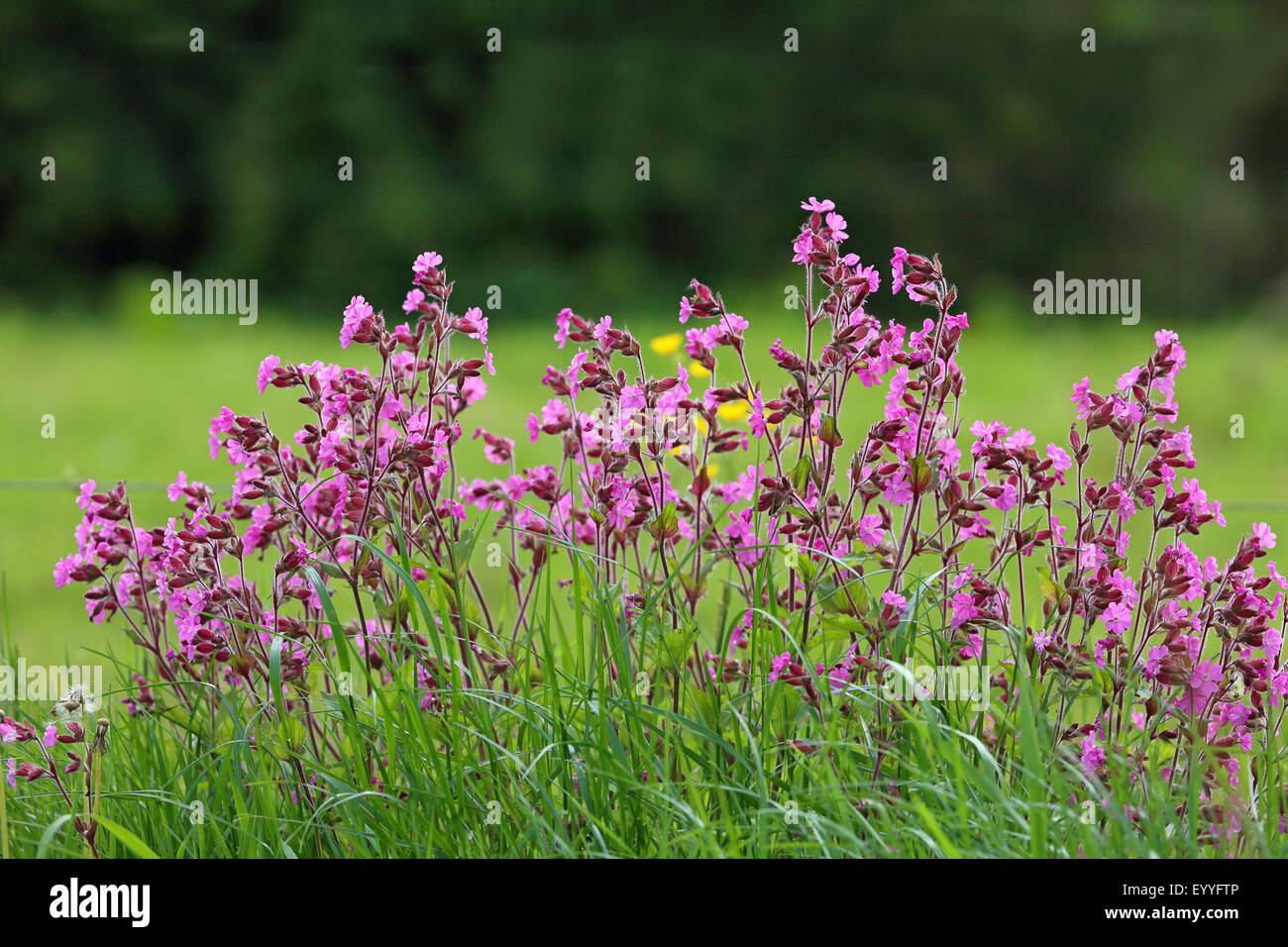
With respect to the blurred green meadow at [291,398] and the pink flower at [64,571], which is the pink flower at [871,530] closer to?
the pink flower at [64,571]

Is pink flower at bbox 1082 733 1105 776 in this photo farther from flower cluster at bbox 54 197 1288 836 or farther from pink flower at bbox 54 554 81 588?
pink flower at bbox 54 554 81 588

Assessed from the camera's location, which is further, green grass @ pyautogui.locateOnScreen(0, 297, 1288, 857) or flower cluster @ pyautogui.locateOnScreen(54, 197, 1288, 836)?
flower cluster @ pyautogui.locateOnScreen(54, 197, 1288, 836)

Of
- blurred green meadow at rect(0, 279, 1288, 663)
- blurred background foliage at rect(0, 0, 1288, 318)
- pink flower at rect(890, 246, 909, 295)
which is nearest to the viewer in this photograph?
pink flower at rect(890, 246, 909, 295)

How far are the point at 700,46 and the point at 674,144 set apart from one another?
2.14ft

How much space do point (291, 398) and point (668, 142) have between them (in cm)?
309

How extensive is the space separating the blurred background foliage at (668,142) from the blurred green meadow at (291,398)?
0.44 meters

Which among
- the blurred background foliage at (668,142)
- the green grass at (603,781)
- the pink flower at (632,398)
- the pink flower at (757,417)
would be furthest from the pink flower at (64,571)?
the blurred background foliage at (668,142)

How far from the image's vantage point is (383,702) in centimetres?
138

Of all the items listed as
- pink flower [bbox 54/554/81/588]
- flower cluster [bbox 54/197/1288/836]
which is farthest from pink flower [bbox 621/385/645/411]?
pink flower [bbox 54/554/81/588]

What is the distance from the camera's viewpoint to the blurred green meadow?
4988 millimetres

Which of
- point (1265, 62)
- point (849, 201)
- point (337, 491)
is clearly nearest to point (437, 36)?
point (849, 201)

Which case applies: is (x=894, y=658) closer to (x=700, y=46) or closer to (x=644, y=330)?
(x=644, y=330)

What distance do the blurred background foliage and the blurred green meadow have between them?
1.43 feet

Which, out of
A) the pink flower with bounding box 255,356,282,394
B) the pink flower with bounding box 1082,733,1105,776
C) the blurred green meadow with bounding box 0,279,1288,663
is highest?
the blurred green meadow with bounding box 0,279,1288,663
